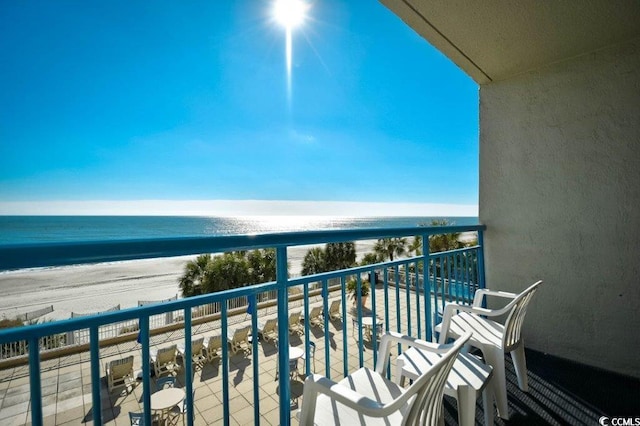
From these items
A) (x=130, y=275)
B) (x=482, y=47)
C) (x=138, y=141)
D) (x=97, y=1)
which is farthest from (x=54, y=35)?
(x=482, y=47)

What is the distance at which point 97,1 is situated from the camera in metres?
23.7

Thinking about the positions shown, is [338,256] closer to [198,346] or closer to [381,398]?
[198,346]

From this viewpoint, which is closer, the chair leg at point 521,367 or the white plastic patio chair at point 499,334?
the white plastic patio chair at point 499,334

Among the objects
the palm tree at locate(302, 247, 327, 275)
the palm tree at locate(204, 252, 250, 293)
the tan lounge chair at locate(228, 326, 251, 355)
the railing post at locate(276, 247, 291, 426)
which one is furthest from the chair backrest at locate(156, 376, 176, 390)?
the palm tree at locate(302, 247, 327, 275)

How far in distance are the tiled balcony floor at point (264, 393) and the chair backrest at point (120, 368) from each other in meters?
0.36

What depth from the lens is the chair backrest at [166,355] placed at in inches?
315

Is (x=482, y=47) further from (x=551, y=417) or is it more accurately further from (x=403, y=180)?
(x=403, y=180)

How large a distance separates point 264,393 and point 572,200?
22.7ft

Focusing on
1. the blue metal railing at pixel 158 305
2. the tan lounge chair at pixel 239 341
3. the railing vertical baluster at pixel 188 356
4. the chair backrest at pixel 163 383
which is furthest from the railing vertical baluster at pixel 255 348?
the tan lounge chair at pixel 239 341

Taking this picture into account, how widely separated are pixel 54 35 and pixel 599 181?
156ft

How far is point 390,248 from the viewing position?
20.7 meters

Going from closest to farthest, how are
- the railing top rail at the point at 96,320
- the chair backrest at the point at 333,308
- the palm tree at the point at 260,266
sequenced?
the railing top rail at the point at 96,320 < the chair backrest at the point at 333,308 < the palm tree at the point at 260,266

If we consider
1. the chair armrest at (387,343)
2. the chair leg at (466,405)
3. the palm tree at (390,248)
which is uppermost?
the chair armrest at (387,343)

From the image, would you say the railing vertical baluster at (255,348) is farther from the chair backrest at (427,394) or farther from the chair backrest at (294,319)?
the chair backrest at (294,319)
